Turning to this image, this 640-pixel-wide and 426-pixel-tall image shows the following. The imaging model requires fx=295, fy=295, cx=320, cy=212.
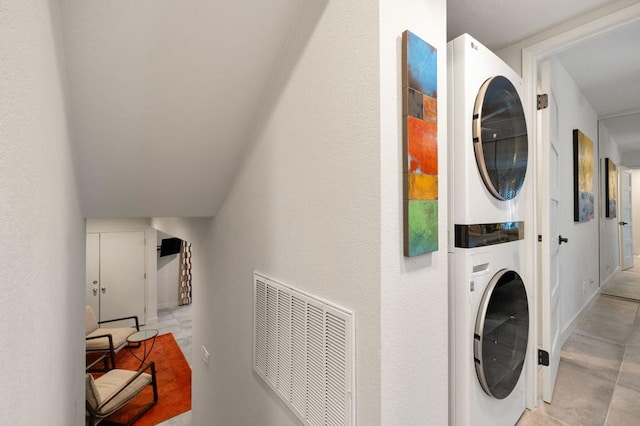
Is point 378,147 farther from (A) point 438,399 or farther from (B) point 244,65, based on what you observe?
(A) point 438,399

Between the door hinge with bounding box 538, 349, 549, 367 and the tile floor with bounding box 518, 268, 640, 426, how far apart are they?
248mm

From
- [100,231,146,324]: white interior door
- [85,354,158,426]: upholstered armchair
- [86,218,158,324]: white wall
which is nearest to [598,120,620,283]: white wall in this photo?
[85,354,158,426]: upholstered armchair

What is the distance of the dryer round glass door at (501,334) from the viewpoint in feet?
3.95

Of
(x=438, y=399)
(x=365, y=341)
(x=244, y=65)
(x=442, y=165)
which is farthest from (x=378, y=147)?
(x=438, y=399)

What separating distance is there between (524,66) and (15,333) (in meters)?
2.43

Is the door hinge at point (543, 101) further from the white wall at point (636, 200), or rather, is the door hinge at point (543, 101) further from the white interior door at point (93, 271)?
the white interior door at point (93, 271)

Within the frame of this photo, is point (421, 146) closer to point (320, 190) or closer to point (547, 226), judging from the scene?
point (320, 190)

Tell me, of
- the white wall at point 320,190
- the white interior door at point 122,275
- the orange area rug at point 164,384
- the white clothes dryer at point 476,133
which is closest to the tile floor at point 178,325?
the orange area rug at point 164,384

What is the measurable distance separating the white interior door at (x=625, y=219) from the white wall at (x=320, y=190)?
235 inches

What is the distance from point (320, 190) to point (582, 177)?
3.21 meters

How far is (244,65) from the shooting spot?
121cm

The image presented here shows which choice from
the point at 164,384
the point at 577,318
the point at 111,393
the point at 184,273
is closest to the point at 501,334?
the point at 577,318

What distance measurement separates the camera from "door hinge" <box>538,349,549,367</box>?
6.02ft

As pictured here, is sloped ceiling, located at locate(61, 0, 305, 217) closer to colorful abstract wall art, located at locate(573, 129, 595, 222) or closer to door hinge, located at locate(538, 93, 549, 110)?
door hinge, located at locate(538, 93, 549, 110)
